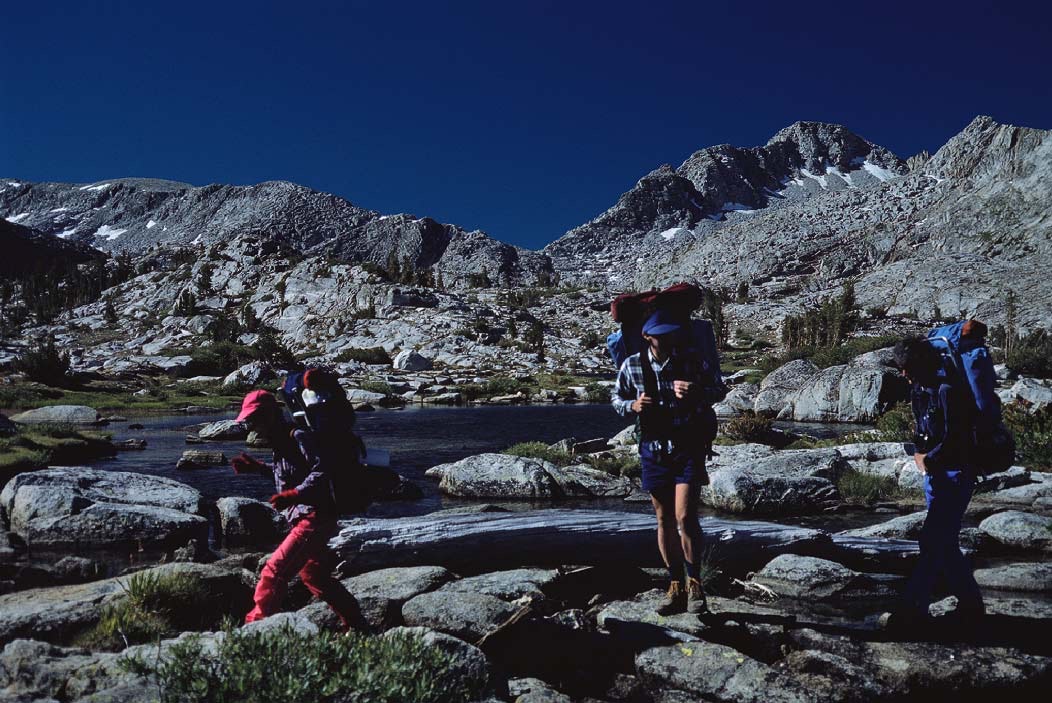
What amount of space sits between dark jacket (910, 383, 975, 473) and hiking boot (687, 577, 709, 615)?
2.38 metres

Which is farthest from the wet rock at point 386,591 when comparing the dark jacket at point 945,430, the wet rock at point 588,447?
the wet rock at point 588,447

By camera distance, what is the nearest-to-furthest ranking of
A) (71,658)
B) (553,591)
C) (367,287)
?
(71,658) → (553,591) → (367,287)

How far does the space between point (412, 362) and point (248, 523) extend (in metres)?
63.8

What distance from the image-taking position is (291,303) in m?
107

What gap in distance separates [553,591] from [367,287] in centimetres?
10109

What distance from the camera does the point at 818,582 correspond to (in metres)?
7.48

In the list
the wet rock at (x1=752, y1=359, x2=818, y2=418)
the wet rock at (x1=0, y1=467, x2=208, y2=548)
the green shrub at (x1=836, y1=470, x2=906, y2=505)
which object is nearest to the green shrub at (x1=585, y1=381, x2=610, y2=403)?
the wet rock at (x1=752, y1=359, x2=818, y2=418)

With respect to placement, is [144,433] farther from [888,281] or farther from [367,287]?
[888,281]

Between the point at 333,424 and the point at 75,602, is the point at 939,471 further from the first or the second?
the point at 75,602

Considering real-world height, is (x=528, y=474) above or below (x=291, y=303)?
below

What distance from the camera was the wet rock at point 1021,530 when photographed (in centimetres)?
941

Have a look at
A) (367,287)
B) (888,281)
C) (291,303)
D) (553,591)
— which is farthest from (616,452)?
(888,281)

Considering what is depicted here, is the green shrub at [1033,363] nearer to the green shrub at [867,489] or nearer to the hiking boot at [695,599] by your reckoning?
the green shrub at [867,489]

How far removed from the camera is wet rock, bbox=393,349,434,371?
73188mm
